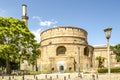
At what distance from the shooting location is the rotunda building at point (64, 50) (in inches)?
2393

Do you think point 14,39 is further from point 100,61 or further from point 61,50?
point 100,61

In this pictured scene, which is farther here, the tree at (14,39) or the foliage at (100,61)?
the foliage at (100,61)

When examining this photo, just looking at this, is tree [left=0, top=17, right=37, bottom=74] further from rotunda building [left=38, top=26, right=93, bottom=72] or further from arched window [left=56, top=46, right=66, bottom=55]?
arched window [left=56, top=46, right=66, bottom=55]

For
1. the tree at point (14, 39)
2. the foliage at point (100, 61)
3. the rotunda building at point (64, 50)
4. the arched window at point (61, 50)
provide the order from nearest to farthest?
the tree at point (14, 39), the rotunda building at point (64, 50), the arched window at point (61, 50), the foliage at point (100, 61)

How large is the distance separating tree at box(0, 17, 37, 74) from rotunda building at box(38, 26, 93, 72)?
20.3 m

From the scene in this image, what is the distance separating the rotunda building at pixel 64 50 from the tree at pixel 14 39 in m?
20.3

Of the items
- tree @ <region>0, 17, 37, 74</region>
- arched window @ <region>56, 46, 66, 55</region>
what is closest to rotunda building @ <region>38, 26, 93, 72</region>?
arched window @ <region>56, 46, 66, 55</region>

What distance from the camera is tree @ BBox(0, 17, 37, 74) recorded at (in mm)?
37594

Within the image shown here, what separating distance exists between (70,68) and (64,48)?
6.91 m

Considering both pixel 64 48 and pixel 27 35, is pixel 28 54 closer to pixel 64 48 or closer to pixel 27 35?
pixel 27 35

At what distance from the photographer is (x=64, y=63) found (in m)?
60.5

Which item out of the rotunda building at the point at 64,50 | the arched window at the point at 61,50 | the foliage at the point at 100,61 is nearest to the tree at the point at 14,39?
the rotunda building at the point at 64,50

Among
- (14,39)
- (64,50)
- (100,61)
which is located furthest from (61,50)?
(14,39)

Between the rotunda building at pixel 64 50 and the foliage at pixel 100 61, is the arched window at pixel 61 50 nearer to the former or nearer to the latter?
the rotunda building at pixel 64 50
